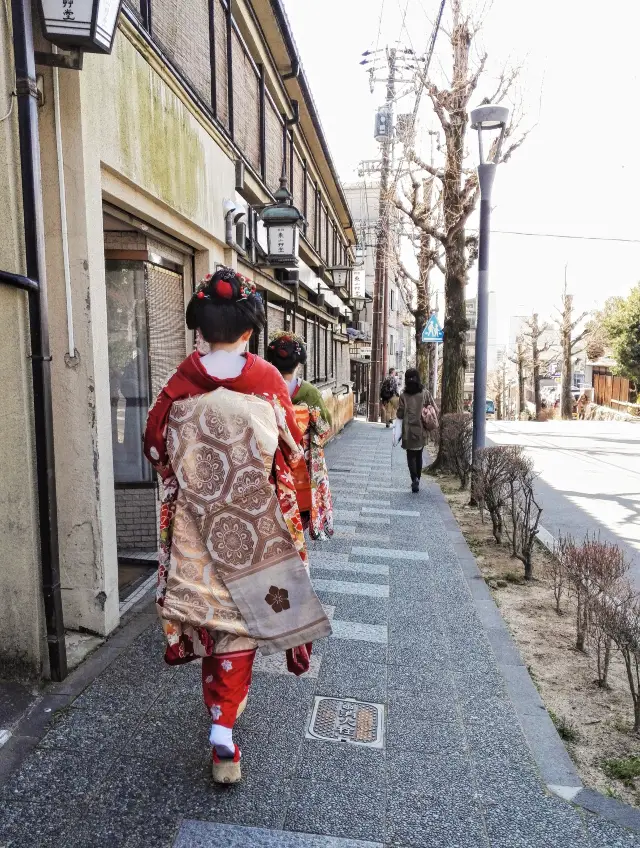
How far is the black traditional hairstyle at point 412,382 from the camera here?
29.6ft

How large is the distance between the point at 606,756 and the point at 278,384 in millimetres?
2389

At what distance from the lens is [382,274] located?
22.4m

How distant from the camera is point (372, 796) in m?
2.58

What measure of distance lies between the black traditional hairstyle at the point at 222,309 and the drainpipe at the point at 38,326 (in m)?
0.99

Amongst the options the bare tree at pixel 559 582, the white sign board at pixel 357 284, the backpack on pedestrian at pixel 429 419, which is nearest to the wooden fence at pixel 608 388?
the white sign board at pixel 357 284

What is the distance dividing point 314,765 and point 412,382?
6860 millimetres

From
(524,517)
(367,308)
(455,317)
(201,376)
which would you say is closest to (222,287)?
(201,376)

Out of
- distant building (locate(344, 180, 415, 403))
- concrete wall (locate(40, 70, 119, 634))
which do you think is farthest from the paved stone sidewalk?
distant building (locate(344, 180, 415, 403))

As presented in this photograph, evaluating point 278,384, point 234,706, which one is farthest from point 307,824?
point 278,384

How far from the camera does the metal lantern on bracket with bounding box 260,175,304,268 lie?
26.4ft

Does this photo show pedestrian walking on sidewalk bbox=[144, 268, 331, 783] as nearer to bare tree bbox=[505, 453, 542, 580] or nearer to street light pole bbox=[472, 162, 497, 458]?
bare tree bbox=[505, 453, 542, 580]

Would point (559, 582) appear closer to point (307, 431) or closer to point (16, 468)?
point (307, 431)

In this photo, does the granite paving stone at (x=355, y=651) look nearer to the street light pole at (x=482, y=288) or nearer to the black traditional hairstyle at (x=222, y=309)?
the black traditional hairstyle at (x=222, y=309)

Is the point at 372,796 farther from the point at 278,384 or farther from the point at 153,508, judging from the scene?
the point at 153,508
